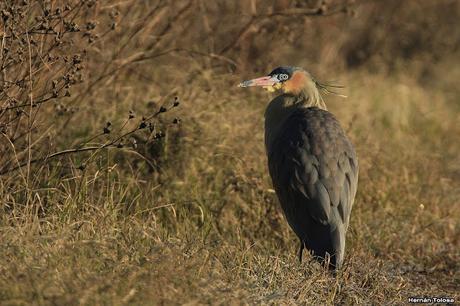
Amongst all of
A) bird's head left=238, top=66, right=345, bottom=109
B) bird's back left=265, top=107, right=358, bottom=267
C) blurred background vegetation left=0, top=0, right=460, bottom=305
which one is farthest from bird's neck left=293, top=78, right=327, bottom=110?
blurred background vegetation left=0, top=0, right=460, bottom=305

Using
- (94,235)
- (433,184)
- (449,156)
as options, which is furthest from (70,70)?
(449,156)

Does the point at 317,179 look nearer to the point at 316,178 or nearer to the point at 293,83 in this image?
the point at 316,178

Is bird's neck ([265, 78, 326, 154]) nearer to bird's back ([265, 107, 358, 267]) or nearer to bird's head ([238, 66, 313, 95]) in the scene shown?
bird's head ([238, 66, 313, 95])

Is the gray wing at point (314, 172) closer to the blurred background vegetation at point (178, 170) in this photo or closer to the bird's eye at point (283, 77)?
the blurred background vegetation at point (178, 170)

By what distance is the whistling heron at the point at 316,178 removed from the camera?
4852 millimetres

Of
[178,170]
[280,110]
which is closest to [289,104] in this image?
[280,110]

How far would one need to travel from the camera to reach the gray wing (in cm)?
489

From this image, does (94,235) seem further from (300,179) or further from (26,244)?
(300,179)

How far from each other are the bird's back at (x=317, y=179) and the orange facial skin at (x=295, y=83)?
0.48 meters

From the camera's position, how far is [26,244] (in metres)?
3.84

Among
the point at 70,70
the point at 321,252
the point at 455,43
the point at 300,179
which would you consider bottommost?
the point at 455,43

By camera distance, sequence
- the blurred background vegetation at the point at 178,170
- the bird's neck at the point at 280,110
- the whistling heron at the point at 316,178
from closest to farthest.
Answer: the blurred background vegetation at the point at 178,170, the whistling heron at the point at 316,178, the bird's neck at the point at 280,110

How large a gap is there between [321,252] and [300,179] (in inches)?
16.3

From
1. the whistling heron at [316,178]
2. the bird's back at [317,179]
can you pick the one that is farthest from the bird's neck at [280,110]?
the bird's back at [317,179]
